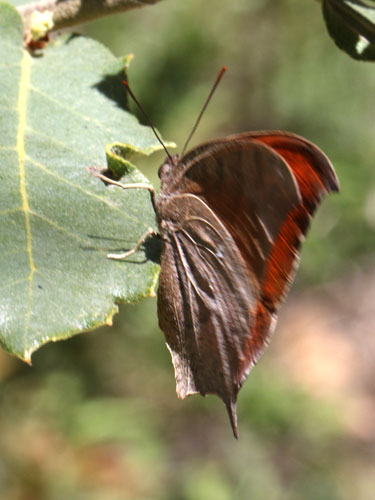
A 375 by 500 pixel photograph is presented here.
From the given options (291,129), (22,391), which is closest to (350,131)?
(291,129)

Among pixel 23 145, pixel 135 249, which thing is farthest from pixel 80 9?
pixel 135 249

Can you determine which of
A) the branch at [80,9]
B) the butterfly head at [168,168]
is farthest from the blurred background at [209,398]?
the branch at [80,9]

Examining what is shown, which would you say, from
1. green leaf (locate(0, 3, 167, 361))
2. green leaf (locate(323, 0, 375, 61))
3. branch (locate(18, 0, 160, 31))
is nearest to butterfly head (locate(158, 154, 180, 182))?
green leaf (locate(0, 3, 167, 361))

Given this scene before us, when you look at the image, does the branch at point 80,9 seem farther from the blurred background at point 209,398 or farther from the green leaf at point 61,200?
the blurred background at point 209,398

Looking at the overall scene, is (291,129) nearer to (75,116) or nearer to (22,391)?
(22,391)

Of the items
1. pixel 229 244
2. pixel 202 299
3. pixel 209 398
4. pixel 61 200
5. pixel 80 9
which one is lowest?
pixel 209 398

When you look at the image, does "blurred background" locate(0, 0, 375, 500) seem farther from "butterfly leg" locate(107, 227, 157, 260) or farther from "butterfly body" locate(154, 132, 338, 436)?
"butterfly leg" locate(107, 227, 157, 260)

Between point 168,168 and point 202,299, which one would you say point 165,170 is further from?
point 202,299
